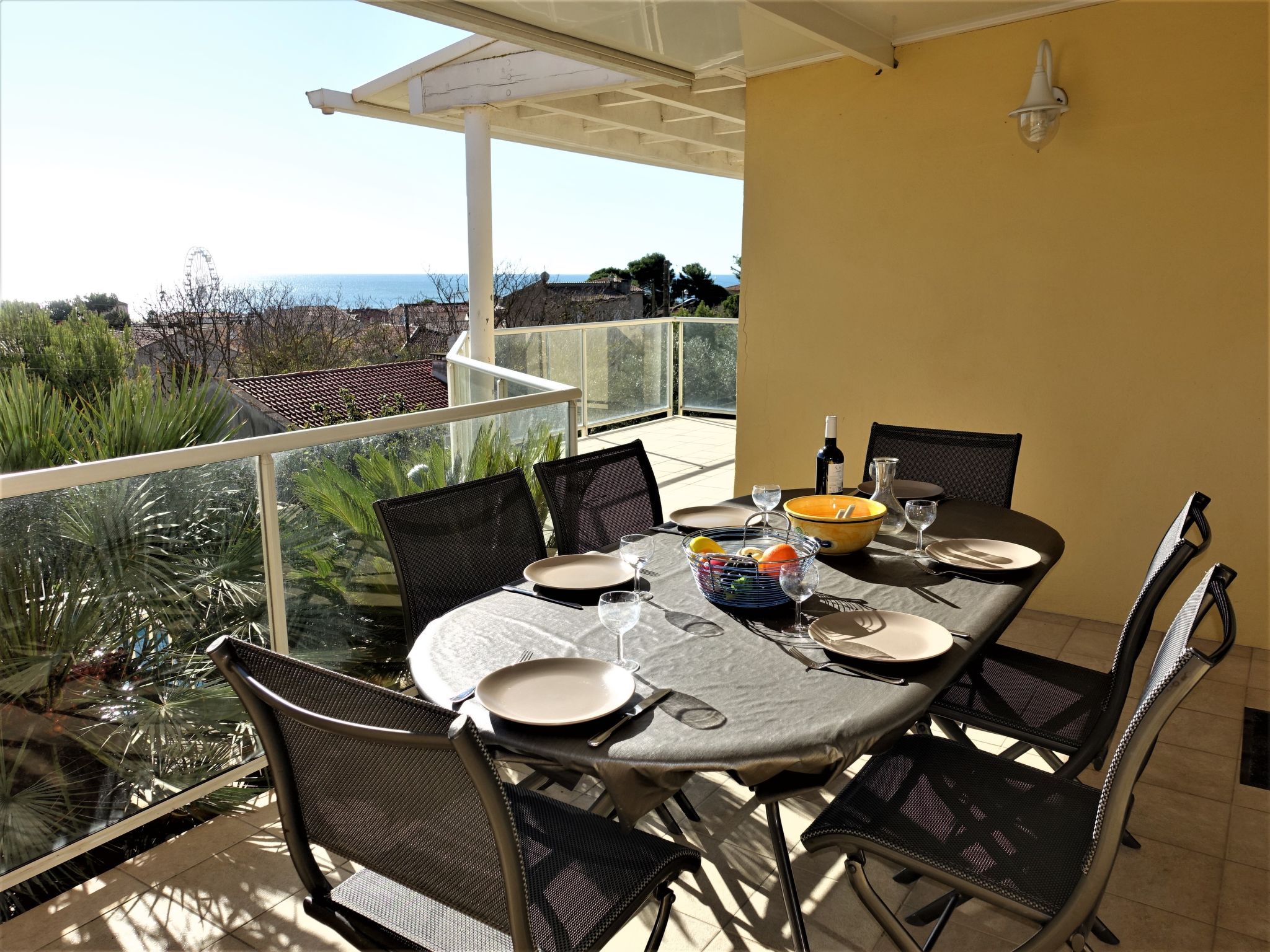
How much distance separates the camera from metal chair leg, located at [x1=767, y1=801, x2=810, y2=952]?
1.85 metres

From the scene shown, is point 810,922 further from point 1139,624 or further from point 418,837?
point 418,837

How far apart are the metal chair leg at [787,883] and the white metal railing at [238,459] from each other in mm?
1516

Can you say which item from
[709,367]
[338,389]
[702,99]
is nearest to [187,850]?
[702,99]

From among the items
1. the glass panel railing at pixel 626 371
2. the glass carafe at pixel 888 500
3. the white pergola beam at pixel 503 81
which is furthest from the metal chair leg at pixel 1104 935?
the glass panel railing at pixel 626 371

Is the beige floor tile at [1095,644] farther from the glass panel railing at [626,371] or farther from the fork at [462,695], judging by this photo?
the glass panel railing at [626,371]

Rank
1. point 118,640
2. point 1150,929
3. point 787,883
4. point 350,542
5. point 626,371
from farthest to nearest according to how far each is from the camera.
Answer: point 626,371
point 350,542
point 118,640
point 1150,929
point 787,883

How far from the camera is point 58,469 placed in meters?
2.01

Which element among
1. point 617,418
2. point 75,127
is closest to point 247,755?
point 617,418

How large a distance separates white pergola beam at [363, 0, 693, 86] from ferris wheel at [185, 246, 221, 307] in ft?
48.2

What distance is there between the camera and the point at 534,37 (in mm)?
3812

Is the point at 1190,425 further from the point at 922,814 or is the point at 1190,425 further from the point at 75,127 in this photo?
the point at 75,127

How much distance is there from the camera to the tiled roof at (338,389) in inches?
508

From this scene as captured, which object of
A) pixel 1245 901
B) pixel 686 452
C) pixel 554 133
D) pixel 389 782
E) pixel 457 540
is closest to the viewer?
pixel 389 782

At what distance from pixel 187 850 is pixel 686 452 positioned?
552 cm
